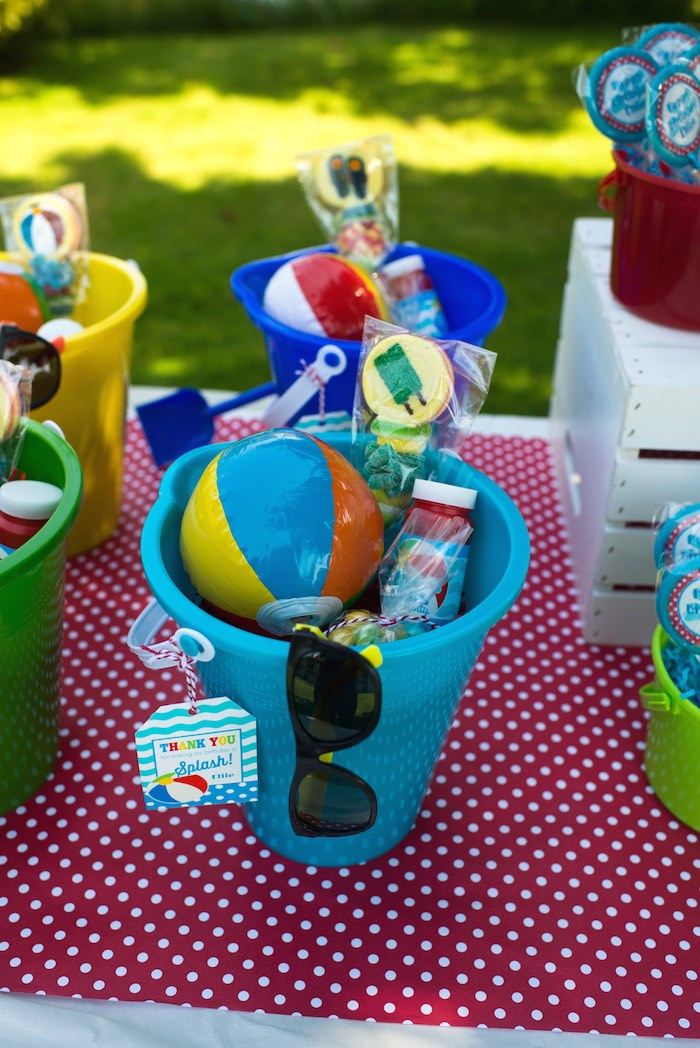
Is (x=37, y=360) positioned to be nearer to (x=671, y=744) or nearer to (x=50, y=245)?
(x=50, y=245)

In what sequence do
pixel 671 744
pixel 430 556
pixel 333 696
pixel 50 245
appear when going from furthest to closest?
pixel 50 245, pixel 671 744, pixel 430 556, pixel 333 696

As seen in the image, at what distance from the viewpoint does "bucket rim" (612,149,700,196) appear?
1.09 meters

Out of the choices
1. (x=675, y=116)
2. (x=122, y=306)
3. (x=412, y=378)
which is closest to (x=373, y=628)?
(x=412, y=378)

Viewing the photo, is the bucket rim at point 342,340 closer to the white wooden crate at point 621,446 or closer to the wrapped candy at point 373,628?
the white wooden crate at point 621,446

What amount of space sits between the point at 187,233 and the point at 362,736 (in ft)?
8.14

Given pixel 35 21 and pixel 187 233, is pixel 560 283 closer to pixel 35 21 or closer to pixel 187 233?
pixel 187 233

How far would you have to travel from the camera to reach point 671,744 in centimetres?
102

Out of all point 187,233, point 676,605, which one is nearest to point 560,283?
point 187,233

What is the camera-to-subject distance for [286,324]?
1.25 m

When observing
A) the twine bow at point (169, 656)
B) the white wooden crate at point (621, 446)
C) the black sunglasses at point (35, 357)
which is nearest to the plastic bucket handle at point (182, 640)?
the twine bow at point (169, 656)

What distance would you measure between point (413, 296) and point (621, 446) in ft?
1.25

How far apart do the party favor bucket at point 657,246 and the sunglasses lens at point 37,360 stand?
2.21ft

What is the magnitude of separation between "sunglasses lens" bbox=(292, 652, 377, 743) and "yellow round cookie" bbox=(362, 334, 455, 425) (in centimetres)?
32

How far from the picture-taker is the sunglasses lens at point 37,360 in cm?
111
